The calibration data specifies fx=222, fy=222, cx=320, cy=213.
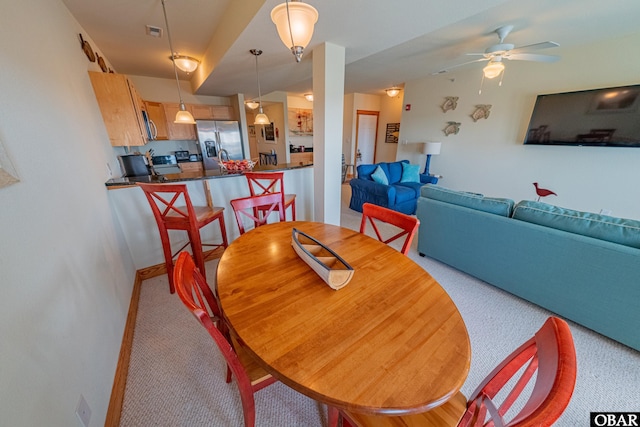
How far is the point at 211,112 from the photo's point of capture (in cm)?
506

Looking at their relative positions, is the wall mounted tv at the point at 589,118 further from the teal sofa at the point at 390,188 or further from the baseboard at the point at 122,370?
the baseboard at the point at 122,370

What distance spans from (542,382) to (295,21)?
1578mm

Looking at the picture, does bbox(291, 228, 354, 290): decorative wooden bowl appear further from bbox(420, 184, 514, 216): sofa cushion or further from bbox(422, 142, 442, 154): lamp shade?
bbox(422, 142, 442, 154): lamp shade

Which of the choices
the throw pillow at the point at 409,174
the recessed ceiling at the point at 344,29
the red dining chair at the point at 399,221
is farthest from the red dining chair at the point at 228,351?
the throw pillow at the point at 409,174

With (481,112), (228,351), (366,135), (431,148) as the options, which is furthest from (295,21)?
(366,135)

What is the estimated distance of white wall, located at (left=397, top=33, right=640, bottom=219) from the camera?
9.83 ft

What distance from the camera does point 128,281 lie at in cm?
196

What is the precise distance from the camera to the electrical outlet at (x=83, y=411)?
0.92 metres

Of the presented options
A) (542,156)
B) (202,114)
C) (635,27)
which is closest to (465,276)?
(542,156)

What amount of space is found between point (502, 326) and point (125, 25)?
452 centimetres

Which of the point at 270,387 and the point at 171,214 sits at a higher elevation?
the point at 171,214

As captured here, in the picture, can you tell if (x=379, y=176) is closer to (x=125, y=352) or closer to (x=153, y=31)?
(x=153, y=31)

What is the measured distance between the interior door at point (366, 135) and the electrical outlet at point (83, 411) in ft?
22.5

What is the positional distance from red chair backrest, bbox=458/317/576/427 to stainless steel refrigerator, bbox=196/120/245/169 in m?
4.94
